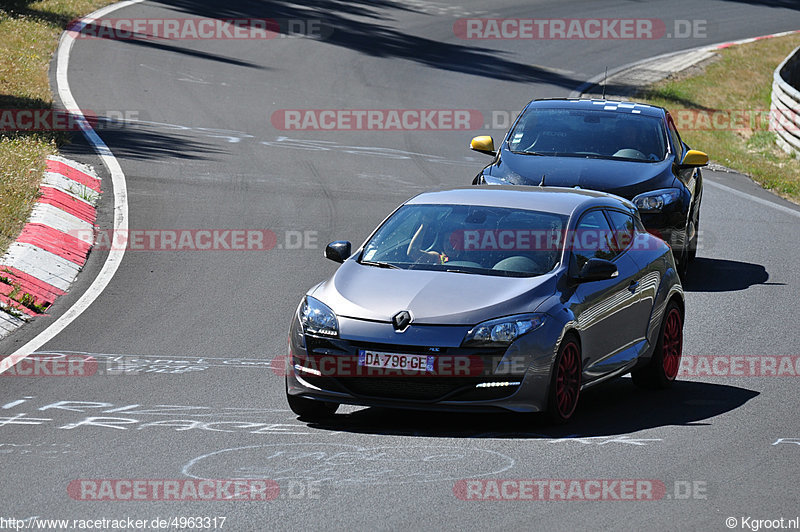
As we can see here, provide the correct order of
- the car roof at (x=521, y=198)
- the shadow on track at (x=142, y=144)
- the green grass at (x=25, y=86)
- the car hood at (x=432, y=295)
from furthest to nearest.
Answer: the shadow on track at (x=142, y=144) → the green grass at (x=25, y=86) → the car roof at (x=521, y=198) → the car hood at (x=432, y=295)

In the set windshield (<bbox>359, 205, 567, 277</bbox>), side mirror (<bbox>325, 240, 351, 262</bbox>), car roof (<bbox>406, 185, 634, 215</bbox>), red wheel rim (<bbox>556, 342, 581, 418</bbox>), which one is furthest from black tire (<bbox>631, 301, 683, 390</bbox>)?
side mirror (<bbox>325, 240, 351, 262</bbox>)

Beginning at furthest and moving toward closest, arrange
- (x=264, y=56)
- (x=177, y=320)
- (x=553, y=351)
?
(x=264, y=56)
(x=177, y=320)
(x=553, y=351)

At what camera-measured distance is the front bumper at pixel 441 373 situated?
8320mm

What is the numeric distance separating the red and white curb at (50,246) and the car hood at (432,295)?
13.1 ft

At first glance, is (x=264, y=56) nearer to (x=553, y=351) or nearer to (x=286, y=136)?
(x=286, y=136)

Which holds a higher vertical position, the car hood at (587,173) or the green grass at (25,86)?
the car hood at (587,173)

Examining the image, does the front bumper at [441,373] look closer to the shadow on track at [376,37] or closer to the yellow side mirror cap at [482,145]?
the yellow side mirror cap at [482,145]

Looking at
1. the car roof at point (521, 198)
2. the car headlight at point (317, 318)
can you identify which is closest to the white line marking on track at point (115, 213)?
the car headlight at point (317, 318)

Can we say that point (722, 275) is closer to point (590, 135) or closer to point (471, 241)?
point (590, 135)

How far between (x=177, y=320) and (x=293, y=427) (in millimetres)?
3661

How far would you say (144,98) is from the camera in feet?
79.2

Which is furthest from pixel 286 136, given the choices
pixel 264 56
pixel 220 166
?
pixel 264 56

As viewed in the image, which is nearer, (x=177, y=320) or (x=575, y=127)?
(x=177, y=320)

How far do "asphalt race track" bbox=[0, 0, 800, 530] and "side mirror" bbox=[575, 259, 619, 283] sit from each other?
1.02 metres
